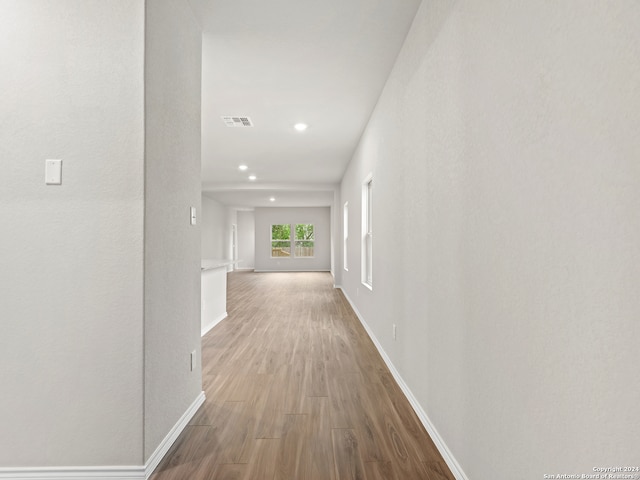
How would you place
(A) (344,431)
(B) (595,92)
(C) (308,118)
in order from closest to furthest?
(B) (595,92)
(A) (344,431)
(C) (308,118)

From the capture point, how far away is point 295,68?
319cm

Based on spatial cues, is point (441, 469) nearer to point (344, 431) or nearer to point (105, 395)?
point (344, 431)

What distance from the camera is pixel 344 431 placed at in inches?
85.1

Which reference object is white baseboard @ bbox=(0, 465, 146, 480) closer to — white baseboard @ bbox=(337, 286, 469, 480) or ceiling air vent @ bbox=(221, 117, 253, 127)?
white baseboard @ bbox=(337, 286, 469, 480)

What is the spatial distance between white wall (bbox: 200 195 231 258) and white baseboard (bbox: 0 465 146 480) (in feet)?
29.8

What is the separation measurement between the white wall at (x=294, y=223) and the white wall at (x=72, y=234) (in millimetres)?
13072

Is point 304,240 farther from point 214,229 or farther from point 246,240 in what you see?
point 214,229

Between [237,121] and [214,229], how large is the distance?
855cm

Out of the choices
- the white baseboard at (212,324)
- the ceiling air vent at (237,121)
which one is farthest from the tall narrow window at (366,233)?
the white baseboard at (212,324)

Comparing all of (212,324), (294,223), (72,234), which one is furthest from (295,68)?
(294,223)

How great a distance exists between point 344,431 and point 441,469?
0.58 m

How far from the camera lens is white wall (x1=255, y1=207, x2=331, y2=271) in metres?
14.9

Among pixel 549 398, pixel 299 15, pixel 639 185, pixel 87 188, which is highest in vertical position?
pixel 299 15

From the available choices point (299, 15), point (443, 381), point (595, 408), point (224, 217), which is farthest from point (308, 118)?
point (224, 217)
